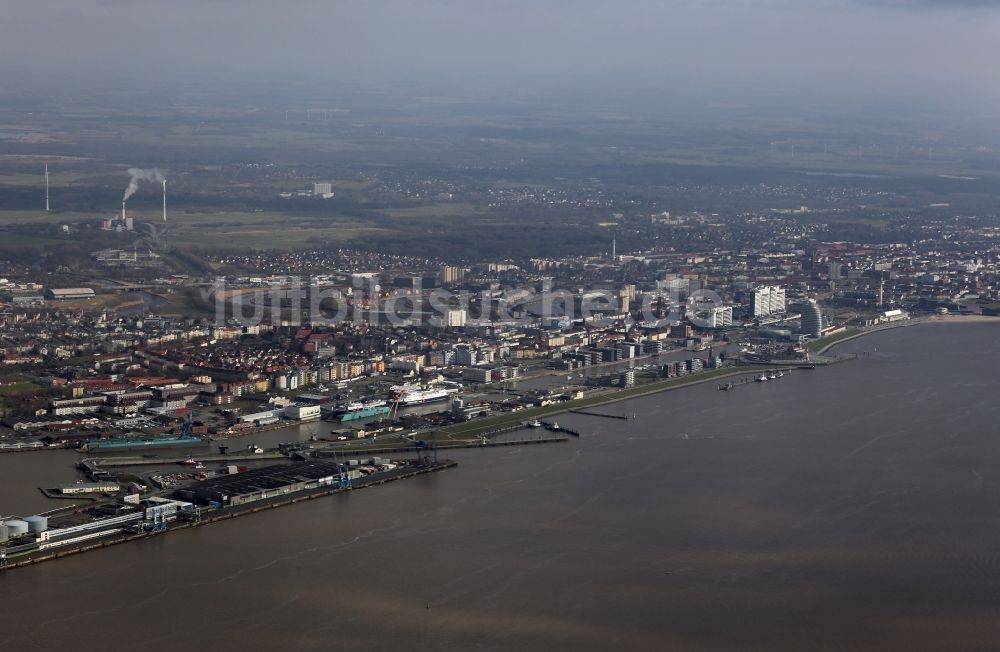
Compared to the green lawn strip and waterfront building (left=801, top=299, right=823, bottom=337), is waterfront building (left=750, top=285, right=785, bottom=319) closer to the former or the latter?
waterfront building (left=801, top=299, right=823, bottom=337)

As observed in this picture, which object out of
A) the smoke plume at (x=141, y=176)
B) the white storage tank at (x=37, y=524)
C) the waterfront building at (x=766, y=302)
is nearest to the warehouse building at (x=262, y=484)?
the white storage tank at (x=37, y=524)

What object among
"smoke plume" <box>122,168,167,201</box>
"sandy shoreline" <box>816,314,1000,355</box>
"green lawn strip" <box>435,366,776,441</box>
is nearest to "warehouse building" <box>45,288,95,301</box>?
"green lawn strip" <box>435,366,776,441</box>

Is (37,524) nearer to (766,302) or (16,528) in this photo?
(16,528)

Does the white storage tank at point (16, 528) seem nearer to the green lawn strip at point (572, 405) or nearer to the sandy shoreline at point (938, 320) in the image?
the green lawn strip at point (572, 405)

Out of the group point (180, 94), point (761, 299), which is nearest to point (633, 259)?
point (761, 299)

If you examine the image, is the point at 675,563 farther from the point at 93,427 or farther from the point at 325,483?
the point at 93,427

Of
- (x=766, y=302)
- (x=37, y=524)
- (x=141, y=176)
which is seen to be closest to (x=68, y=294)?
(x=766, y=302)
